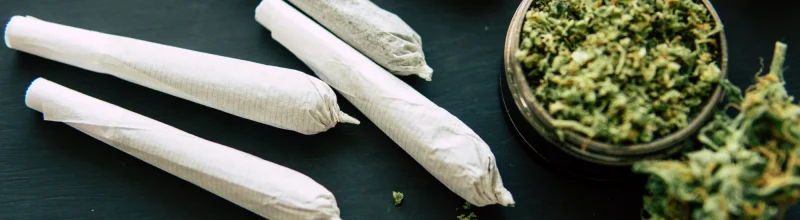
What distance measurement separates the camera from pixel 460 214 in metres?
1.11

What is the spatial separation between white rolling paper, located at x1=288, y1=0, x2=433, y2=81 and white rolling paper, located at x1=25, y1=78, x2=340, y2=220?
23 centimetres

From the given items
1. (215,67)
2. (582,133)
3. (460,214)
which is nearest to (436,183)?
(460,214)

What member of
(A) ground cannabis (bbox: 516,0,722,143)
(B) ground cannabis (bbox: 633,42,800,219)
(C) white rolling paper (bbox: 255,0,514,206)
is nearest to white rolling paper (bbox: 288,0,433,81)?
(C) white rolling paper (bbox: 255,0,514,206)

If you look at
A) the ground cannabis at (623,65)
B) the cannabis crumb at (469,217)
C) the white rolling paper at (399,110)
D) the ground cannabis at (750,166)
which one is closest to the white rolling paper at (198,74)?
the white rolling paper at (399,110)

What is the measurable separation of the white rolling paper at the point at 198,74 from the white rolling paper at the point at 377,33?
0.33 ft

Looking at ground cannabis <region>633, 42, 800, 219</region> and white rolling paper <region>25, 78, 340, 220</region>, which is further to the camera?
white rolling paper <region>25, 78, 340, 220</region>

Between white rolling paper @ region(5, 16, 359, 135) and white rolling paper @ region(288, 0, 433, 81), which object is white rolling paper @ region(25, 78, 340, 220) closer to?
white rolling paper @ region(5, 16, 359, 135)

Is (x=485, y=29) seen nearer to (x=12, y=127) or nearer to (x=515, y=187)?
(x=515, y=187)

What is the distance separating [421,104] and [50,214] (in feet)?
2.03

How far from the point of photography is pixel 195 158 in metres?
1.08

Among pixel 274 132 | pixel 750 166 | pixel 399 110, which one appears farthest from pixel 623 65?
pixel 274 132

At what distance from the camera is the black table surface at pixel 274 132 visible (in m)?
1.12

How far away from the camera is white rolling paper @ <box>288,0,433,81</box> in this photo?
1110 mm

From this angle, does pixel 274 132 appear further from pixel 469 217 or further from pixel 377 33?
pixel 469 217
